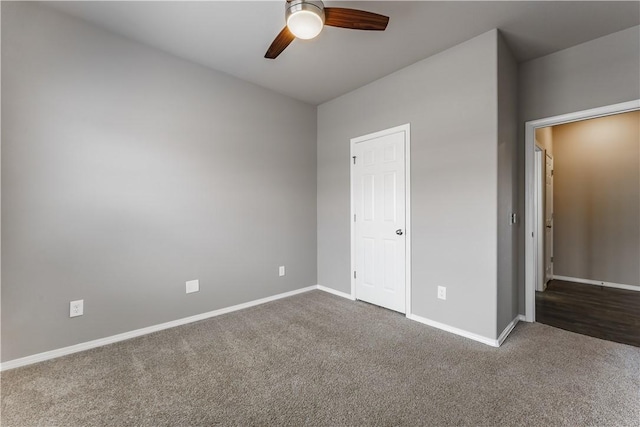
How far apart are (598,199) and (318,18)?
502cm

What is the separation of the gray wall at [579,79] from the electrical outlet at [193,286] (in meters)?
3.48

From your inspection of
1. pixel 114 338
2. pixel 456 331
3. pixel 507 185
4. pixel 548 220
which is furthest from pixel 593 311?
pixel 114 338

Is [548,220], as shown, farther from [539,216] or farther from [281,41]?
[281,41]

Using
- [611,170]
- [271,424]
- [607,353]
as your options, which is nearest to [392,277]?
[607,353]

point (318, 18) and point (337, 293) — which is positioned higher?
point (318, 18)

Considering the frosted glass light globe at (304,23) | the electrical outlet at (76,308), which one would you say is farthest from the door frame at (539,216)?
the electrical outlet at (76,308)

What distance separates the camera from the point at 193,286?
114 inches

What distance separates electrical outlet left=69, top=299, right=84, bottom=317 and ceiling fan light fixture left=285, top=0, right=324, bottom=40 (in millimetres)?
2715

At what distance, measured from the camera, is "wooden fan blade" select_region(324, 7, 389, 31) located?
68.1 inches

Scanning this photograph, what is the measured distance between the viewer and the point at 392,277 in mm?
3174

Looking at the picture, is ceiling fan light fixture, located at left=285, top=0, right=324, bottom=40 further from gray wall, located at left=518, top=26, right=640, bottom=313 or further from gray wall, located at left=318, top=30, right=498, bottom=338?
gray wall, located at left=518, top=26, right=640, bottom=313

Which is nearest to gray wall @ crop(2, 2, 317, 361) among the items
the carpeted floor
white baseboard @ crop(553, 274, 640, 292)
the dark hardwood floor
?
the carpeted floor

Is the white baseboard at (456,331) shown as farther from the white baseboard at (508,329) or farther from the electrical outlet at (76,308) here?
the electrical outlet at (76,308)

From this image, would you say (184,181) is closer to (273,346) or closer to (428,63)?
(273,346)
